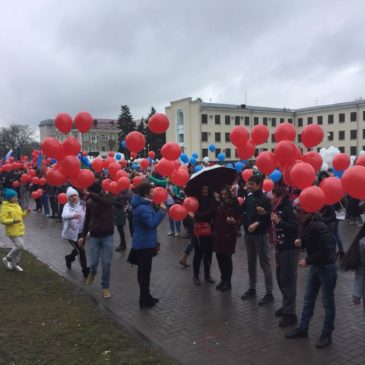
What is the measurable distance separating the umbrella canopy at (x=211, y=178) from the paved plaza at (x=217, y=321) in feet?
5.51

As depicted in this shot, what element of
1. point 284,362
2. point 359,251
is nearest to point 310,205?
point 359,251

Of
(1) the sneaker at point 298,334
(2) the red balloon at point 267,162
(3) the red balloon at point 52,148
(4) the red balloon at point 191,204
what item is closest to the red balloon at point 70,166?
(3) the red balloon at point 52,148

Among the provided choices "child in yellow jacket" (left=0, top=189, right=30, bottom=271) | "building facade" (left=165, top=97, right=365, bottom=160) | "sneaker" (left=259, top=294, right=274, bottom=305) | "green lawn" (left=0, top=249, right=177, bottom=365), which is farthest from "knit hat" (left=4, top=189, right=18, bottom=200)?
"building facade" (left=165, top=97, right=365, bottom=160)

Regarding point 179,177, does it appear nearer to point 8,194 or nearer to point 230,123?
point 8,194

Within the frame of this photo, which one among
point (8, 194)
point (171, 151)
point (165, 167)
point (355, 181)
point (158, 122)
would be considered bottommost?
point (8, 194)

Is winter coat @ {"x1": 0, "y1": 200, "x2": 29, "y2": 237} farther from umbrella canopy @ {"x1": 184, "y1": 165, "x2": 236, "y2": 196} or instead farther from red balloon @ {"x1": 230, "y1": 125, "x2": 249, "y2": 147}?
red balloon @ {"x1": 230, "y1": 125, "x2": 249, "y2": 147}

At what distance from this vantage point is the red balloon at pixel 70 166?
582 cm

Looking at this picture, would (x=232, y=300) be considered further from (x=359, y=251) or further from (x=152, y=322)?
(x=359, y=251)

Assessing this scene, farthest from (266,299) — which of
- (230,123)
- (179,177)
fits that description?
(230,123)

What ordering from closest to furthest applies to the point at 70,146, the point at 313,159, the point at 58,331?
the point at 58,331 < the point at 313,159 < the point at 70,146

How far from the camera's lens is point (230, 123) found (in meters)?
59.2

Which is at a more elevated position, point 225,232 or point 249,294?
point 225,232

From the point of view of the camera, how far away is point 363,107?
56.5m

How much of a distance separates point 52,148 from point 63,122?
65 centimetres
